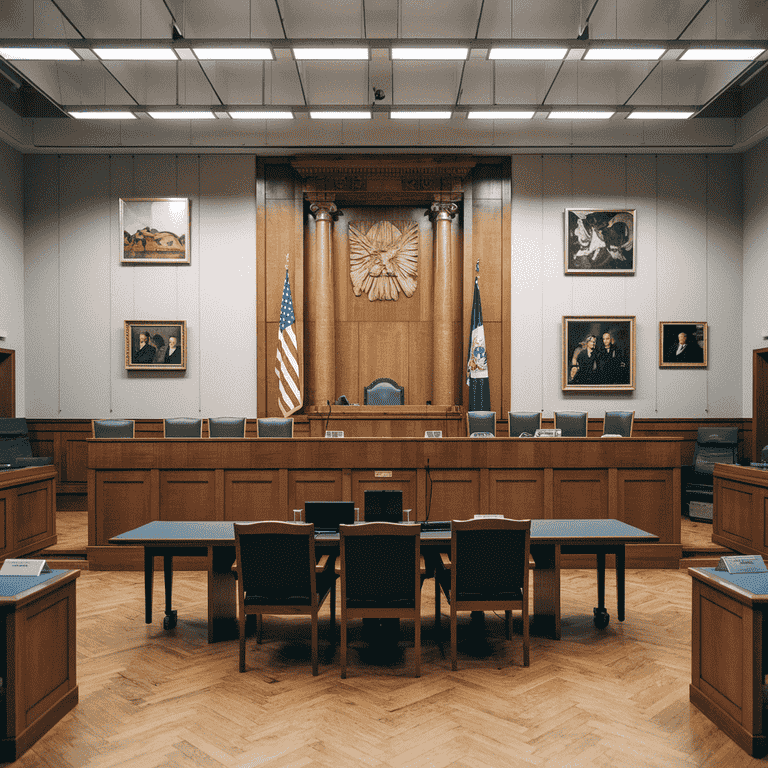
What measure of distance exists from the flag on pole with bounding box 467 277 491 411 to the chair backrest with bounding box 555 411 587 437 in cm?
137

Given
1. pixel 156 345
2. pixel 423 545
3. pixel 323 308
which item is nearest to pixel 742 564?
pixel 423 545

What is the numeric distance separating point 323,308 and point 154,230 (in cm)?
268

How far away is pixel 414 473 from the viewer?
5.38m

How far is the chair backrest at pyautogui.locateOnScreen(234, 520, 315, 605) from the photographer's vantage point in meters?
3.12

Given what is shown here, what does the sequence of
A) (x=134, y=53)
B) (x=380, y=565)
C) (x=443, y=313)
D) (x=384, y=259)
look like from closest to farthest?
1. (x=380, y=565)
2. (x=134, y=53)
3. (x=443, y=313)
4. (x=384, y=259)

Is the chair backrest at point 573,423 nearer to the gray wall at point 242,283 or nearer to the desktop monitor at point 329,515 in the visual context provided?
the gray wall at point 242,283

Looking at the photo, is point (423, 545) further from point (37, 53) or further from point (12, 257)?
point (12, 257)

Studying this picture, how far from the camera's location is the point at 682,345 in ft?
27.9

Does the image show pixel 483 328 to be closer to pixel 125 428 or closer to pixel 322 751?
pixel 125 428

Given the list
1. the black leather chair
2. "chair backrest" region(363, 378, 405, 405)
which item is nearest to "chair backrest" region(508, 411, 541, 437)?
"chair backrest" region(363, 378, 405, 405)

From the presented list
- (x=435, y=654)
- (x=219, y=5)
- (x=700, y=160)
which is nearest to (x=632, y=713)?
(x=435, y=654)

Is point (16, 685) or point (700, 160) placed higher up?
point (700, 160)

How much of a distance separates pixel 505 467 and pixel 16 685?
4.00m

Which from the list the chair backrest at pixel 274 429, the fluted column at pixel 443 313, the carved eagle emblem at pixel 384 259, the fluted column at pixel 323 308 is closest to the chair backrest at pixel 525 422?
the fluted column at pixel 443 313
